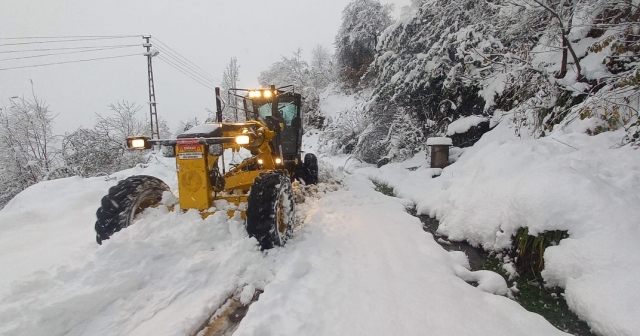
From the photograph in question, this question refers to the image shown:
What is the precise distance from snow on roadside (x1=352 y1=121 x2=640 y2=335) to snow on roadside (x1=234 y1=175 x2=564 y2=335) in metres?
0.46

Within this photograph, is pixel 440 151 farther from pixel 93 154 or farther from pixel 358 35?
pixel 358 35

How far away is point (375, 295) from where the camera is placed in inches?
99.0

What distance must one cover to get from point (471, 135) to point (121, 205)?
794cm

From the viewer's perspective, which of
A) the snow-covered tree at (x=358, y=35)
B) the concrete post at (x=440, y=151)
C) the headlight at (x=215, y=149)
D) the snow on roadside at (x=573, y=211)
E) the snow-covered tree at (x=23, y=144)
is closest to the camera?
the snow on roadside at (x=573, y=211)

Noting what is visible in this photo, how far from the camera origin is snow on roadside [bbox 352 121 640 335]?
232 centimetres

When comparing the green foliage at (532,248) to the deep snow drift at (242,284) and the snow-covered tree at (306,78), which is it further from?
the snow-covered tree at (306,78)

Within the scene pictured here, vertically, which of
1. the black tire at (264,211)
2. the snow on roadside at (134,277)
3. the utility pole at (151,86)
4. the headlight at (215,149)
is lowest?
the snow on roadside at (134,277)

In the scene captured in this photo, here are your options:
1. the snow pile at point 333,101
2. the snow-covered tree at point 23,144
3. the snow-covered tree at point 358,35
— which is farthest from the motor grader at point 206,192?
the snow-covered tree at point 358,35

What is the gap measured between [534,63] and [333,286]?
6040 millimetres

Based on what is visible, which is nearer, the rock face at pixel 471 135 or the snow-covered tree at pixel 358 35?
the rock face at pixel 471 135

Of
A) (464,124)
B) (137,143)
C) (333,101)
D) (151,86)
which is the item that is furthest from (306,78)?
(137,143)

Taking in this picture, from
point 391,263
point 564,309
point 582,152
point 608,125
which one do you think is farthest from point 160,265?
point 608,125

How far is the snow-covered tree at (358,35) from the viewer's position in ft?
78.1

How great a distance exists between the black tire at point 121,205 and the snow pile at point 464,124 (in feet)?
24.7
